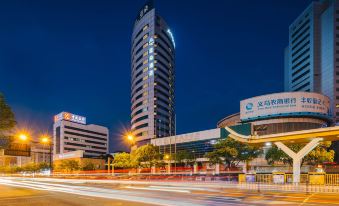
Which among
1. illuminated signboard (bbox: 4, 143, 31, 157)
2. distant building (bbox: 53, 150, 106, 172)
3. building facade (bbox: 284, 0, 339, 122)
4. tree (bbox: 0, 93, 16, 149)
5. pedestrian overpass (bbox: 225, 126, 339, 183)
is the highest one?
building facade (bbox: 284, 0, 339, 122)

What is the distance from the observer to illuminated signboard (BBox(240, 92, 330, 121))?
93.2 meters

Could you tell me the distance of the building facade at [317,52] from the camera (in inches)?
5591

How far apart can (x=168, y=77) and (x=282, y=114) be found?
241 feet

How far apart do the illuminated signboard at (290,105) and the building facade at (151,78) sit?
5497 centimetres

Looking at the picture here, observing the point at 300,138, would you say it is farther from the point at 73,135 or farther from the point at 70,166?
the point at 73,135

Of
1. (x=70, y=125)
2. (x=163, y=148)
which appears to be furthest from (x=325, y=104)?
(x=70, y=125)

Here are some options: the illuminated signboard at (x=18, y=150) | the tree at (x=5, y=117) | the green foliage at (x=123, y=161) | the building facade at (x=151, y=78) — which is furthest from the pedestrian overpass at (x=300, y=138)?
the building facade at (x=151, y=78)

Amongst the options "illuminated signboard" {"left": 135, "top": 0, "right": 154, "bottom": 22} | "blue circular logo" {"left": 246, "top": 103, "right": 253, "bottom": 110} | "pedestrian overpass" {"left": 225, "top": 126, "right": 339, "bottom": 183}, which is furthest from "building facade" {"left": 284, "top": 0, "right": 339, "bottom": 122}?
"pedestrian overpass" {"left": 225, "top": 126, "right": 339, "bottom": 183}

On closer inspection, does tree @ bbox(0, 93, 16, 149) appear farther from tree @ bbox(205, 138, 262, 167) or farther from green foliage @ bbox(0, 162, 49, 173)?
green foliage @ bbox(0, 162, 49, 173)

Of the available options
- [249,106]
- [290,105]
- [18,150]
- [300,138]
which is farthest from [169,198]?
[249,106]

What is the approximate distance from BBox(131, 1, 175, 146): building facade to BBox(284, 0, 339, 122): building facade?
66.5 metres

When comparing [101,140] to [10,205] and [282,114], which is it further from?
[10,205]

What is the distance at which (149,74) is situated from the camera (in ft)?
478

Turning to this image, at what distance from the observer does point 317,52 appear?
153m
